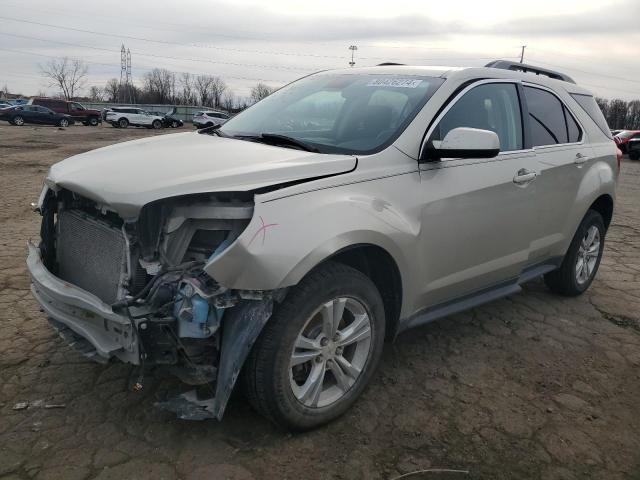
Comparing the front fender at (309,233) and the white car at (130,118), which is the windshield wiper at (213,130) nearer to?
the front fender at (309,233)

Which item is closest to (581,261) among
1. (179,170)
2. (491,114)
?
(491,114)

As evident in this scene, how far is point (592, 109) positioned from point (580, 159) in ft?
2.63

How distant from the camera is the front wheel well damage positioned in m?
2.81

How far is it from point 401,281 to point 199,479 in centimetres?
140

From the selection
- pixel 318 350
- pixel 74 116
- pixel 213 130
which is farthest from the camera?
pixel 74 116

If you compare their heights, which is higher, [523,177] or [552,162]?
→ [552,162]

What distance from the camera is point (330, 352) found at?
8.93 ft

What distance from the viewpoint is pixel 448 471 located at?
2.51 meters

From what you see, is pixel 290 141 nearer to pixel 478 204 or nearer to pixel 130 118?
pixel 478 204

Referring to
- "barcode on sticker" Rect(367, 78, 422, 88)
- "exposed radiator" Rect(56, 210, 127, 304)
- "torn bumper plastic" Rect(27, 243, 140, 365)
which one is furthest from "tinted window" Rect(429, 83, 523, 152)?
"torn bumper plastic" Rect(27, 243, 140, 365)

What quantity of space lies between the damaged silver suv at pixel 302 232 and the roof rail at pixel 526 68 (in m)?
0.05

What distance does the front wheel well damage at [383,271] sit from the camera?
9.23 ft

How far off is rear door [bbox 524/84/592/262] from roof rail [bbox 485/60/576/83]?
0.23 m

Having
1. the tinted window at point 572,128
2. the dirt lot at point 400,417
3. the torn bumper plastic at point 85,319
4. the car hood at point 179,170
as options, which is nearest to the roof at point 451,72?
the tinted window at point 572,128
